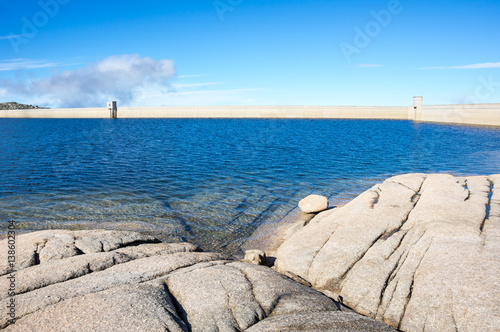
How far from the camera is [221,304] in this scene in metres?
5.91

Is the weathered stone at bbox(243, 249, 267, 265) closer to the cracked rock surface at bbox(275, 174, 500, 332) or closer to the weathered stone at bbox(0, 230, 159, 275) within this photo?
the cracked rock surface at bbox(275, 174, 500, 332)

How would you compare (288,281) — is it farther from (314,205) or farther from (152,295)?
(314,205)

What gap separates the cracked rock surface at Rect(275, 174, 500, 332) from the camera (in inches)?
255

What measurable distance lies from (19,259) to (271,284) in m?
5.75

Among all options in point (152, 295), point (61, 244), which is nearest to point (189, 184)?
point (61, 244)

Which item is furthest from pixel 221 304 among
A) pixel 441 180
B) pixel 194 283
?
pixel 441 180

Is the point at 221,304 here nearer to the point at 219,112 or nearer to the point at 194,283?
the point at 194,283

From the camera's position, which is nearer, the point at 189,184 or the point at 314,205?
the point at 314,205

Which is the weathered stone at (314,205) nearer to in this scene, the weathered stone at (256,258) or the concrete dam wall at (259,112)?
the weathered stone at (256,258)

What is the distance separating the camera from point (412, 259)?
26.9 ft

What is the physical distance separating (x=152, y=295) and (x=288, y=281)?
2.91 m

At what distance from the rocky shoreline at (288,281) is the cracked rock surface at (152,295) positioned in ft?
Result: 0.07

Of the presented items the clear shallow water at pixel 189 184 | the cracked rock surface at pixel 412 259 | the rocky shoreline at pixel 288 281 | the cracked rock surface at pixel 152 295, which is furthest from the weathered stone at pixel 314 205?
the cracked rock surface at pixel 152 295

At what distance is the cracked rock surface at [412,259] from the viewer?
6465 mm
